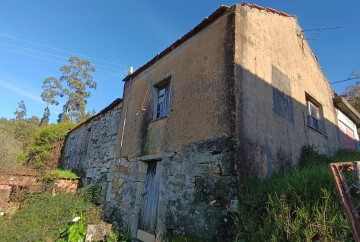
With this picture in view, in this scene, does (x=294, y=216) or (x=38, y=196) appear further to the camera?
(x=38, y=196)

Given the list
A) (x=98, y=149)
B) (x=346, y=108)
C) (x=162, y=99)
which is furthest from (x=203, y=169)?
(x=346, y=108)

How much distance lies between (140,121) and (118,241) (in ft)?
10.8

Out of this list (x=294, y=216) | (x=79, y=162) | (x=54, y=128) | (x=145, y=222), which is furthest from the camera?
(x=54, y=128)

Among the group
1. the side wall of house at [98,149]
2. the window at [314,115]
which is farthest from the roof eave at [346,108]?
the side wall of house at [98,149]

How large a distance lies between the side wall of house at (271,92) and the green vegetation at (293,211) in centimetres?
59

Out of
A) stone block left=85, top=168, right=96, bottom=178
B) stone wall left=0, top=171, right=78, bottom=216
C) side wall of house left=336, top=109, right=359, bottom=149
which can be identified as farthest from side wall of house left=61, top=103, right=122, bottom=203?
side wall of house left=336, top=109, right=359, bottom=149

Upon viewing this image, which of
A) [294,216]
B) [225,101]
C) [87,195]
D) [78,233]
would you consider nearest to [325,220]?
[294,216]

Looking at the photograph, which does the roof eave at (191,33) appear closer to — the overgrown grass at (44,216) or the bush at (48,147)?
the overgrown grass at (44,216)

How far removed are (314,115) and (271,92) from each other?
3.18 m

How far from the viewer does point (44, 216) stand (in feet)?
24.5

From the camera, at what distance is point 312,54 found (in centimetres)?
891

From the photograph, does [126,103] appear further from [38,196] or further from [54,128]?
[54,128]

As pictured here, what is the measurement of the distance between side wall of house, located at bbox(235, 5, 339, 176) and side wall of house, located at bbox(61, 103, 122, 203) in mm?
5011

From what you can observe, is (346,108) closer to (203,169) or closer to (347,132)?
(347,132)
